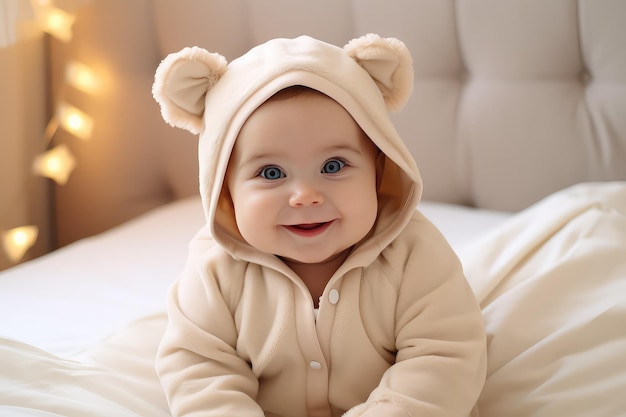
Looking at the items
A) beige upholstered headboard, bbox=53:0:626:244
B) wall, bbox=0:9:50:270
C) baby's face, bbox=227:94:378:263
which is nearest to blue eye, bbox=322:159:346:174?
baby's face, bbox=227:94:378:263

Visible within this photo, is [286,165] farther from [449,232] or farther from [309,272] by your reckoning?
[449,232]

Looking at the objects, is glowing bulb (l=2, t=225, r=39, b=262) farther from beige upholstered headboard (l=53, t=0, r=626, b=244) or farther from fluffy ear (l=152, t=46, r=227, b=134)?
fluffy ear (l=152, t=46, r=227, b=134)

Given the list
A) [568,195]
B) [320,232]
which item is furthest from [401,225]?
[568,195]

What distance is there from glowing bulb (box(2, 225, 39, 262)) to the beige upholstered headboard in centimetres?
14

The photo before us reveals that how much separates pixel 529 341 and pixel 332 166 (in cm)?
41

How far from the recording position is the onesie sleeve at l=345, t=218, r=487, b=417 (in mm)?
1003

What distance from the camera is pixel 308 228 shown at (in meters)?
1.06

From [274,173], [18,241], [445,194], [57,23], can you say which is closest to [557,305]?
[274,173]

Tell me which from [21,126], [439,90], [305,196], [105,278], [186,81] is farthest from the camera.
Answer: [21,126]

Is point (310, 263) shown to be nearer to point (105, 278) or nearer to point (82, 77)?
point (105, 278)

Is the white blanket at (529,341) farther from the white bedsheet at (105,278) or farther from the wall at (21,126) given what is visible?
the wall at (21,126)

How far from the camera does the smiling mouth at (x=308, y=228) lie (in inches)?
41.2

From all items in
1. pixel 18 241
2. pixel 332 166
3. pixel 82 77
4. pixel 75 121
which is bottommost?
pixel 18 241

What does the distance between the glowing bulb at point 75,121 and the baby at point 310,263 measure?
3.32 feet
